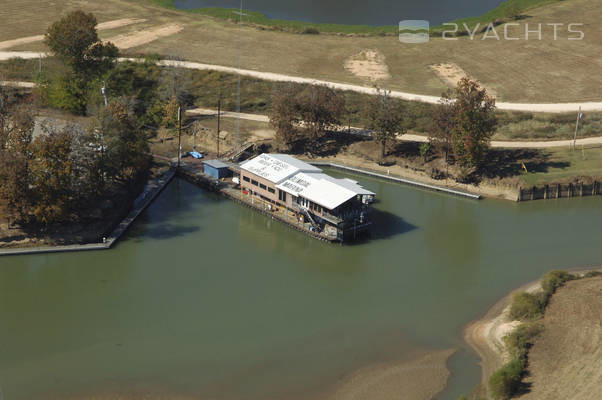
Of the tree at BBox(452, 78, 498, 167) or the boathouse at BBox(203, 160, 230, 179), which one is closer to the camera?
the tree at BBox(452, 78, 498, 167)

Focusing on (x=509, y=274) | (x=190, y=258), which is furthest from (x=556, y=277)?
(x=190, y=258)

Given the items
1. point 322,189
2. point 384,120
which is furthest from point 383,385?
point 384,120

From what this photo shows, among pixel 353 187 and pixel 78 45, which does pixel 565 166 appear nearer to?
pixel 353 187

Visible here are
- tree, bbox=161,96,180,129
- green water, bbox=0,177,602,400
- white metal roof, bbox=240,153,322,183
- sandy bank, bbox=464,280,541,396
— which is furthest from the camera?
tree, bbox=161,96,180,129

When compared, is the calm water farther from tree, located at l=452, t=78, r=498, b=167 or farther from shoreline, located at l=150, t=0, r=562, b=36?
tree, located at l=452, t=78, r=498, b=167

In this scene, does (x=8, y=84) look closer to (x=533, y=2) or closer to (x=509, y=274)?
(x=509, y=274)

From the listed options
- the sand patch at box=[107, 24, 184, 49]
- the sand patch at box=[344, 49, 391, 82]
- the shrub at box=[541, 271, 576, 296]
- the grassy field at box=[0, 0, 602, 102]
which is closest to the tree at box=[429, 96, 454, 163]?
the grassy field at box=[0, 0, 602, 102]

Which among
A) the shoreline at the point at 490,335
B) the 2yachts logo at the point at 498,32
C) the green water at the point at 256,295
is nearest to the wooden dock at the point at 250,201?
the green water at the point at 256,295

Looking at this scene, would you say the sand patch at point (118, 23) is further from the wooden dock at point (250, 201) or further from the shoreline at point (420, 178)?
the shoreline at point (420, 178)
